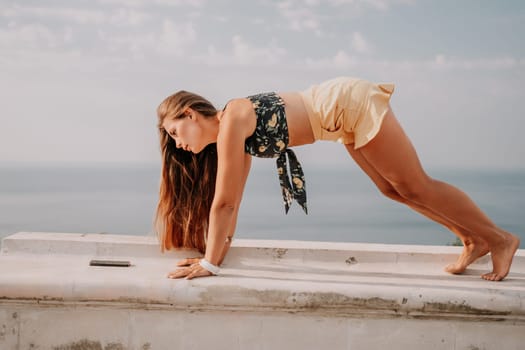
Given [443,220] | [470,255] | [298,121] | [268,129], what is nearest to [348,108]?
[298,121]

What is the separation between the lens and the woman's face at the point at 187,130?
9.56 ft

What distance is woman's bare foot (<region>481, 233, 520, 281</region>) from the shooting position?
289cm

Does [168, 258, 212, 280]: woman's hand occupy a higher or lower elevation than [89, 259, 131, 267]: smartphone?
higher

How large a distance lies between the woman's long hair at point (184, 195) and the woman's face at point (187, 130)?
0.54ft

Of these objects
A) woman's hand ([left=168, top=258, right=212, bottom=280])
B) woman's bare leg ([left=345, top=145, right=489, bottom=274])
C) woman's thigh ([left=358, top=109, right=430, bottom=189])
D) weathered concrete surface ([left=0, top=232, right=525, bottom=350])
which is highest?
woman's thigh ([left=358, top=109, right=430, bottom=189])

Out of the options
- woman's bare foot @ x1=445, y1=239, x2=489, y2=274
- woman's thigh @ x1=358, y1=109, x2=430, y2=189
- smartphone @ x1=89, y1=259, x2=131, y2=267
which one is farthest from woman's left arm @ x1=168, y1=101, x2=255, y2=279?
woman's bare foot @ x1=445, y1=239, x2=489, y2=274

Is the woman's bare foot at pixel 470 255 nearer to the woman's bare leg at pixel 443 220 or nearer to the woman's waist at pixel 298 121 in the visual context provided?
the woman's bare leg at pixel 443 220

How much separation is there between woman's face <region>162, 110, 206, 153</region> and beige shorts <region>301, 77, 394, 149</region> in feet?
1.64

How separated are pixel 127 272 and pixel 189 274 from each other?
0.29 m

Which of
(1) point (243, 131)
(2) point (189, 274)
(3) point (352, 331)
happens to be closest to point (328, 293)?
(3) point (352, 331)

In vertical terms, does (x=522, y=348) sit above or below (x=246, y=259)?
below

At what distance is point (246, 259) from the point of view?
3125 mm

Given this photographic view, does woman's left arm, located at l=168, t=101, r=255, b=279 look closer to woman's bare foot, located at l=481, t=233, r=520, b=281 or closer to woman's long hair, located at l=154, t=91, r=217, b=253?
woman's long hair, located at l=154, t=91, r=217, b=253

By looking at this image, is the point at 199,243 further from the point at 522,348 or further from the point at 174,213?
the point at 522,348
